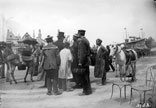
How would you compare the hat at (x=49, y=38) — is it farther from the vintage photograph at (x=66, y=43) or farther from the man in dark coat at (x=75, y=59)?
the man in dark coat at (x=75, y=59)

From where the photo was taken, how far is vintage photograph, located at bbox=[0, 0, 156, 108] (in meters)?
2.69

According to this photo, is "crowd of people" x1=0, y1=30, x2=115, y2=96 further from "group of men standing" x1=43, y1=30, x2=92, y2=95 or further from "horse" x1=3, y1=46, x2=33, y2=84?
"horse" x1=3, y1=46, x2=33, y2=84

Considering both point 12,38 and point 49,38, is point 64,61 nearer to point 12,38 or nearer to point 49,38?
point 49,38

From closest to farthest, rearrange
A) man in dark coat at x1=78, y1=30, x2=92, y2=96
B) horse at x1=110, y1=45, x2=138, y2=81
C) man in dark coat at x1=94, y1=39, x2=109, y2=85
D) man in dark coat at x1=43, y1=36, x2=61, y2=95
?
man in dark coat at x1=43, y1=36, x2=61, y2=95, man in dark coat at x1=78, y1=30, x2=92, y2=96, man in dark coat at x1=94, y1=39, x2=109, y2=85, horse at x1=110, y1=45, x2=138, y2=81

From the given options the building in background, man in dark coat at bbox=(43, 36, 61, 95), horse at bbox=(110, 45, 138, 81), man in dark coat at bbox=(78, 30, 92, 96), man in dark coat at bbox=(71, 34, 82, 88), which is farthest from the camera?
horse at bbox=(110, 45, 138, 81)

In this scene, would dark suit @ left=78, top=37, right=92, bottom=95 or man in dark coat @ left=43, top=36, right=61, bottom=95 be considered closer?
man in dark coat @ left=43, top=36, right=61, bottom=95

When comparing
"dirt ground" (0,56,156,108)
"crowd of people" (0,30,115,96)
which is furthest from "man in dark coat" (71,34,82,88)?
"dirt ground" (0,56,156,108)

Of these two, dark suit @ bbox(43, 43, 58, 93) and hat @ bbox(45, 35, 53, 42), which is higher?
hat @ bbox(45, 35, 53, 42)

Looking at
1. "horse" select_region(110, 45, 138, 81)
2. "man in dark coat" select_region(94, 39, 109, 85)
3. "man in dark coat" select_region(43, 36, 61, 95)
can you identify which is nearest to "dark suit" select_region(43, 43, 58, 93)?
"man in dark coat" select_region(43, 36, 61, 95)

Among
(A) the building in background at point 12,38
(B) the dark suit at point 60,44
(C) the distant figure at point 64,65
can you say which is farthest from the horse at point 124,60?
(A) the building in background at point 12,38

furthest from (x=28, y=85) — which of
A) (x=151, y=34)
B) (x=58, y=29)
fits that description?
(x=151, y=34)

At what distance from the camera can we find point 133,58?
461 cm

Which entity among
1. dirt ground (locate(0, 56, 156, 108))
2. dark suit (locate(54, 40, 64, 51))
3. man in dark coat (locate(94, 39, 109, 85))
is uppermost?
dark suit (locate(54, 40, 64, 51))

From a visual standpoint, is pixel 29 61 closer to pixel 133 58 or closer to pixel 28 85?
pixel 28 85
